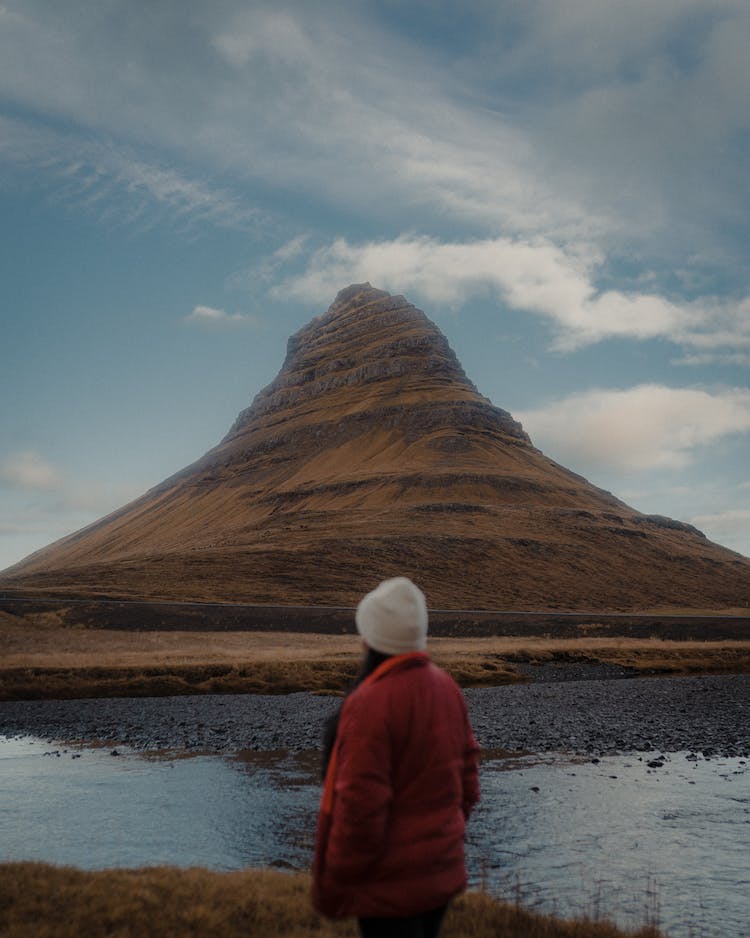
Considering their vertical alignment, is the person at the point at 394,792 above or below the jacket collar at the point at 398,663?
below

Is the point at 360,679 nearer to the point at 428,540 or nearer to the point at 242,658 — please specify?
the point at 242,658

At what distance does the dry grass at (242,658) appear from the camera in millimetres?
39344

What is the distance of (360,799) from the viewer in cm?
447

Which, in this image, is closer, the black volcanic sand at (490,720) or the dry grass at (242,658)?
the black volcanic sand at (490,720)

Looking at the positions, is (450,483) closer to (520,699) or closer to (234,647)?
(234,647)

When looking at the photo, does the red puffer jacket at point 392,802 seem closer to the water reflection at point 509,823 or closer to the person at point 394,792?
the person at point 394,792

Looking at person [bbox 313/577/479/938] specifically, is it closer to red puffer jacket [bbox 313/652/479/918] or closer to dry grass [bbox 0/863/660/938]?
red puffer jacket [bbox 313/652/479/918]

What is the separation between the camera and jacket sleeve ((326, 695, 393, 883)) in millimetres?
4477

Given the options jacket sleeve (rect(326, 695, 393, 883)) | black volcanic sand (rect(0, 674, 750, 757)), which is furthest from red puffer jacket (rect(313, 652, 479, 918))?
black volcanic sand (rect(0, 674, 750, 757))

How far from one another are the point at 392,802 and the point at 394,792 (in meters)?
0.07

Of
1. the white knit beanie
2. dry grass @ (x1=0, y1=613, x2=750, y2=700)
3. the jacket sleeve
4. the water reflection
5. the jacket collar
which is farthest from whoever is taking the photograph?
dry grass @ (x1=0, y1=613, x2=750, y2=700)

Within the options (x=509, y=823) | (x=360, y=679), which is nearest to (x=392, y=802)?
(x=360, y=679)

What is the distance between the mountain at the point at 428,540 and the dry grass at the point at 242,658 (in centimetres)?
2572

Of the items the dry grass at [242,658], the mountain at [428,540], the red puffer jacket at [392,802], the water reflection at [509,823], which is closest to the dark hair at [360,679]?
the red puffer jacket at [392,802]
